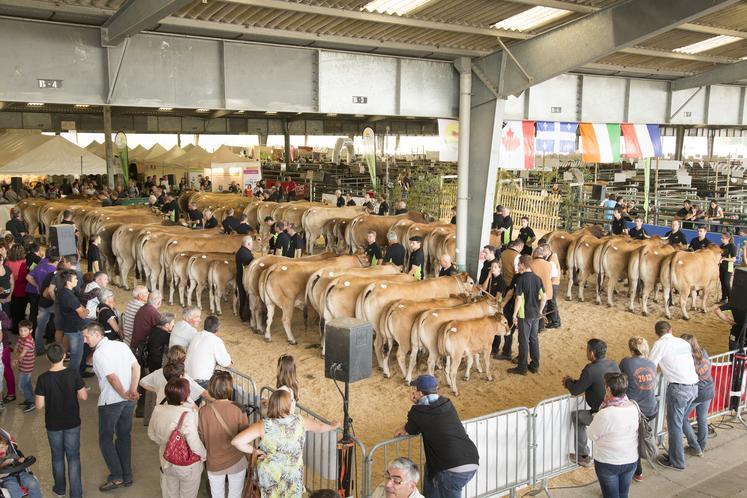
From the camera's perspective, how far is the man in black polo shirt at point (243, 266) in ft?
37.3

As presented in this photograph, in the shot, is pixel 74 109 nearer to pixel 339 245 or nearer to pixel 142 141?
pixel 142 141

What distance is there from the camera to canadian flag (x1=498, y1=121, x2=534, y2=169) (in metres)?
14.2

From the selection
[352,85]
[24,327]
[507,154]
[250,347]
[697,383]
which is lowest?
→ [250,347]

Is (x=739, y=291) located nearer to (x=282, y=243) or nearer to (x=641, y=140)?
(x=282, y=243)

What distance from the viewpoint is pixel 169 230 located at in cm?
1416

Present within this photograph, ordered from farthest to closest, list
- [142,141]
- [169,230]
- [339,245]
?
[142,141], [339,245], [169,230]

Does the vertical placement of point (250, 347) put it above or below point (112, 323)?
below

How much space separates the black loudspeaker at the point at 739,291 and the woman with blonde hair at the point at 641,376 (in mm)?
3030

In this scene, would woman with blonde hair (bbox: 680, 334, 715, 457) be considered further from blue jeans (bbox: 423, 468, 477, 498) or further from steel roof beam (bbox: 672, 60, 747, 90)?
steel roof beam (bbox: 672, 60, 747, 90)

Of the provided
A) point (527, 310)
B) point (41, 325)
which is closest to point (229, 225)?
point (41, 325)

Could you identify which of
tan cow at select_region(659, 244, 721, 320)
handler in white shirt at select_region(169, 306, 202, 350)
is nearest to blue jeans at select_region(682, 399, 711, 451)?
handler in white shirt at select_region(169, 306, 202, 350)

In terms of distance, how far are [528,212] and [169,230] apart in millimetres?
14251

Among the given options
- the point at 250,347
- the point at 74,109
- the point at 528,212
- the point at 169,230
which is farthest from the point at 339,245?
the point at 74,109

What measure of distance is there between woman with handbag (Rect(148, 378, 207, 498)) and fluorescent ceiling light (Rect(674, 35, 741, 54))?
12.8 metres
